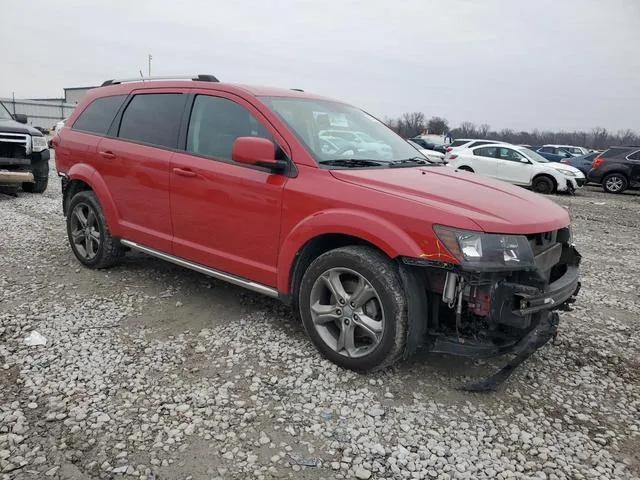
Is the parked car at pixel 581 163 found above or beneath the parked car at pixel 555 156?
beneath

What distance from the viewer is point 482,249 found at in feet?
9.18

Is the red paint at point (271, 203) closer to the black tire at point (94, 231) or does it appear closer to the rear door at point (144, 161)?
the rear door at point (144, 161)

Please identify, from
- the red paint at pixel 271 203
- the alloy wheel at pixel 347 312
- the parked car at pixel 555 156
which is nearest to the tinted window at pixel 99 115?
the red paint at pixel 271 203

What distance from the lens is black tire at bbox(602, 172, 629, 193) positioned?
56.3 feet

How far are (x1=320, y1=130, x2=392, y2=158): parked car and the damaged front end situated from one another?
1310 millimetres

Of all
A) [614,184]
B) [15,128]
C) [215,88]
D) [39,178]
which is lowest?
[39,178]

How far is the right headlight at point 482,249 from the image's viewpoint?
2783 mm

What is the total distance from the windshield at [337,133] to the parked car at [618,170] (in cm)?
1581

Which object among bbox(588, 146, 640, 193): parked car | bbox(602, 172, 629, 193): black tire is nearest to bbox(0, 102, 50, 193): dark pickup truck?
bbox(588, 146, 640, 193): parked car

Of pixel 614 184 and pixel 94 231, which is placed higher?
pixel 614 184

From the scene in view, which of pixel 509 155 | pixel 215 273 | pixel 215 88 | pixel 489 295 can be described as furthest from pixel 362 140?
pixel 509 155

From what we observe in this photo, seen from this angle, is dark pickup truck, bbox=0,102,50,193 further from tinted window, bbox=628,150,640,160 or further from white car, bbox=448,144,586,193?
tinted window, bbox=628,150,640,160

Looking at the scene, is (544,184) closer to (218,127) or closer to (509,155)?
(509,155)

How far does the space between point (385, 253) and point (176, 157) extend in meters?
2.06
